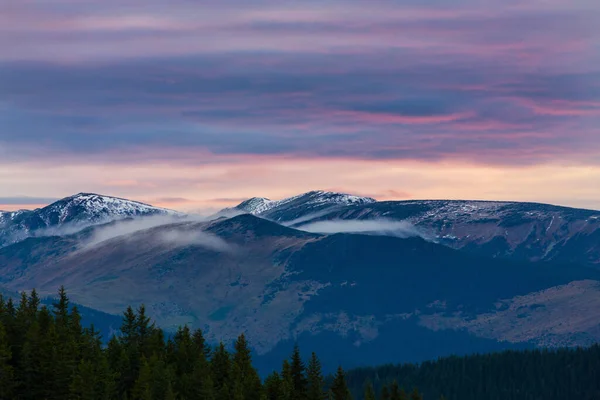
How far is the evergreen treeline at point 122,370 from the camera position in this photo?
155000 millimetres

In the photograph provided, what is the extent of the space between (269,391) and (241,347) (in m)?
21.9

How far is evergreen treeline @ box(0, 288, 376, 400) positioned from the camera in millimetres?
155000

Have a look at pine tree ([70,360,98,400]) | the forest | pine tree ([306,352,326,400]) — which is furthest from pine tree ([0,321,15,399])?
pine tree ([306,352,326,400])

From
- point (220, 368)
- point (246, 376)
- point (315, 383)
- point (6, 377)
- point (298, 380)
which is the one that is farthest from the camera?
point (220, 368)

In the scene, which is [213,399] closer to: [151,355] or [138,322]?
[151,355]

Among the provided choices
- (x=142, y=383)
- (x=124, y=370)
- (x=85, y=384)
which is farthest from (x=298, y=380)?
(x=85, y=384)

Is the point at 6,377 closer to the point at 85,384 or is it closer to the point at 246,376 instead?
the point at 85,384

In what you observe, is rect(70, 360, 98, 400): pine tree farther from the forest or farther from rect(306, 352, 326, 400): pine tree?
rect(306, 352, 326, 400): pine tree

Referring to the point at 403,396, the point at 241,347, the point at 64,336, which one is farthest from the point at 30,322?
the point at 403,396

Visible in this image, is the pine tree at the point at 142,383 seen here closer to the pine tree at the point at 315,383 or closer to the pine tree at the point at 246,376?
the pine tree at the point at 246,376

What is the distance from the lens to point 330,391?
184875mm

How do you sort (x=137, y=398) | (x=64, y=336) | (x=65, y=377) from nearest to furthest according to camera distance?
1. (x=65, y=377)
2. (x=137, y=398)
3. (x=64, y=336)

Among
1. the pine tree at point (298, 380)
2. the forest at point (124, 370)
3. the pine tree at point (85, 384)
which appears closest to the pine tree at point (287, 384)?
the forest at point (124, 370)

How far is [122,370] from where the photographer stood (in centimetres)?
17788
